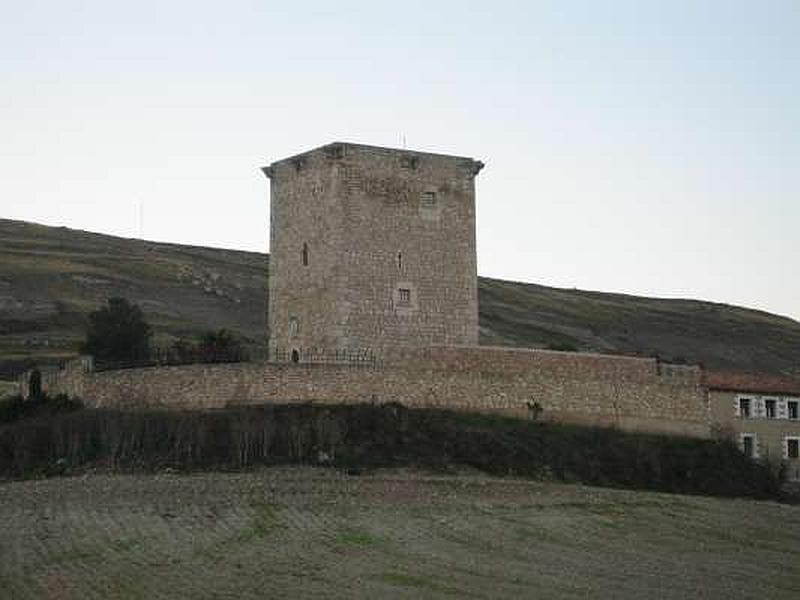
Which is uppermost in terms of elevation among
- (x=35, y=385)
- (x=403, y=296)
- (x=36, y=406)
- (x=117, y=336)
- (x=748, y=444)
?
(x=403, y=296)

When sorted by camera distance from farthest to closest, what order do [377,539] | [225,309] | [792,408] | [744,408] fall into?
[225,309] < [792,408] < [744,408] < [377,539]

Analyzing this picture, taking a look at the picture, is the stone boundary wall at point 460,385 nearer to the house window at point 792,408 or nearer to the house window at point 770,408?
the house window at point 770,408

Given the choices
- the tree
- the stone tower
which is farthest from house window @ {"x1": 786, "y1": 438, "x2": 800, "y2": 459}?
Answer: the tree

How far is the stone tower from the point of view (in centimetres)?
4334

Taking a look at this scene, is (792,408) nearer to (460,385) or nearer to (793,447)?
(793,447)

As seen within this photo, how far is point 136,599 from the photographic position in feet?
73.4

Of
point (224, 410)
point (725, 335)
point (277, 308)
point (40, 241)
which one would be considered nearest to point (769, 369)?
point (725, 335)

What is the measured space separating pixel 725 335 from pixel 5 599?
91.6 m

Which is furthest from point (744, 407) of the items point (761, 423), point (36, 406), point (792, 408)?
point (36, 406)

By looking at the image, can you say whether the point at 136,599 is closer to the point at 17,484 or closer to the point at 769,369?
the point at 17,484

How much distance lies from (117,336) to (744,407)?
66.8 ft

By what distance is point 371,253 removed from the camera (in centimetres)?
4369

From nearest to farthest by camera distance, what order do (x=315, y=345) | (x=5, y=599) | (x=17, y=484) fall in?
1. (x=5, y=599)
2. (x=17, y=484)
3. (x=315, y=345)

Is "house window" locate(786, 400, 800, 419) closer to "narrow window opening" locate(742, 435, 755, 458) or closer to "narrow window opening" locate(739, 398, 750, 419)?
"narrow window opening" locate(739, 398, 750, 419)
